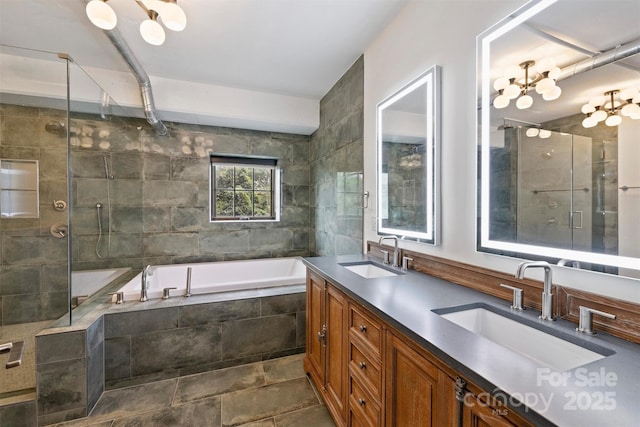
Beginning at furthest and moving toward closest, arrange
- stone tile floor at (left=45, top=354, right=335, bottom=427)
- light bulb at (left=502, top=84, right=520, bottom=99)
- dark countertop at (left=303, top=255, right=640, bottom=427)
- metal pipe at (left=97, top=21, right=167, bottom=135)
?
metal pipe at (left=97, top=21, right=167, bottom=135) < stone tile floor at (left=45, top=354, right=335, bottom=427) < light bulb at (left=502, top=84, right=520, bottom=99) < dark countertop at (left=303, top=255, right=640, bottom=427)

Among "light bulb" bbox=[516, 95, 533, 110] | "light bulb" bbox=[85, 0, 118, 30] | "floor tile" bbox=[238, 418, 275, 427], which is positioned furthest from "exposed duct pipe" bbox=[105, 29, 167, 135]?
"floor tile" bbox=[238, 418, 275, 427]

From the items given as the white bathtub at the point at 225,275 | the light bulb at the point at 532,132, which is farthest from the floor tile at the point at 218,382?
the light bulb at the point at 532,132

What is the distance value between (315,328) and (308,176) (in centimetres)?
231

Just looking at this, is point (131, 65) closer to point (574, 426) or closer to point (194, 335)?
point (194, 335)

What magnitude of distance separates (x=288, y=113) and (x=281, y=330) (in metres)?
2.43

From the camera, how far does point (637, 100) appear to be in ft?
A: 2.66

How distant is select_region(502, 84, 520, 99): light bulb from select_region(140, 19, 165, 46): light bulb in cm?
190

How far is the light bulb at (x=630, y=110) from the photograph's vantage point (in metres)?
0.81

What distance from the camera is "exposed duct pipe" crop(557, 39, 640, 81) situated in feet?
2.71

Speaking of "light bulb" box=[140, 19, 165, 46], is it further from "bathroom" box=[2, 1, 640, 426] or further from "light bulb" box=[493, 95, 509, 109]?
"light bulb" box=[493, 95, 509, 109]

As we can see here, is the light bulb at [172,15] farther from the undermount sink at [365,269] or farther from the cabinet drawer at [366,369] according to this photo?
the cabinet drawer at [366,369]

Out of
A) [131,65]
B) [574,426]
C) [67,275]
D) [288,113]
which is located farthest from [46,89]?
[574,426]

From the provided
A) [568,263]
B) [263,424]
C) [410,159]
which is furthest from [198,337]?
[568,263]

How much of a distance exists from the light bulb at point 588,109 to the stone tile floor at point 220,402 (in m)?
1.96
